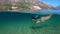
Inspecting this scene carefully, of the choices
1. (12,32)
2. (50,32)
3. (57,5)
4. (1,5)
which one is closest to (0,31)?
(12,32)

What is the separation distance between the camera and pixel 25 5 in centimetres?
299

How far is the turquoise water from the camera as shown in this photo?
9.00ft

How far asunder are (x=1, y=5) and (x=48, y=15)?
1007 millimetres

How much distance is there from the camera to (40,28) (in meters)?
2.84

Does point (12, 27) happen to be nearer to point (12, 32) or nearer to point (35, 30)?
point (12, 32)

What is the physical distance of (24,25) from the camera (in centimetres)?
289

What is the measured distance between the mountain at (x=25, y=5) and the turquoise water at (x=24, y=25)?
15 cm

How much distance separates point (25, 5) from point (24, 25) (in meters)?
0.43

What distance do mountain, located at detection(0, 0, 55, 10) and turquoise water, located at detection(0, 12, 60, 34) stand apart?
15 centimetres

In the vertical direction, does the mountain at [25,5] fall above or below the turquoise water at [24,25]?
Answer: above

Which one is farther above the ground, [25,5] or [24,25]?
[25,5]

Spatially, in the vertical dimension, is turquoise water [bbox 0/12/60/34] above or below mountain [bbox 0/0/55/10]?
below

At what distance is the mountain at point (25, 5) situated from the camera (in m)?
2.91

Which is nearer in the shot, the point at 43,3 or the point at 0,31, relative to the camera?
the point at 0,31
